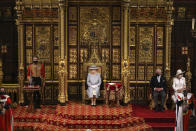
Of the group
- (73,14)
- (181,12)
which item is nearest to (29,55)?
(73,14)

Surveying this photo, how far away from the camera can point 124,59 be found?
42.1 feet

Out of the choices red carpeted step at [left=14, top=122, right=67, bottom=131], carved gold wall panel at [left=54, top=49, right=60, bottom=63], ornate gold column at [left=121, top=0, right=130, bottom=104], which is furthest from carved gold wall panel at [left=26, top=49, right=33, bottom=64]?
ornate gold column at [left=121, top=0, right=130, bottom=104]

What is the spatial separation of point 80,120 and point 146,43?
16.0ft

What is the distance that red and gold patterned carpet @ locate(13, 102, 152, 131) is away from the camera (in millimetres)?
10852

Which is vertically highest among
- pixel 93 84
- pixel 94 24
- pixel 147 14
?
pixel 147 14

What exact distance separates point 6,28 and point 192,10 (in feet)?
29.6

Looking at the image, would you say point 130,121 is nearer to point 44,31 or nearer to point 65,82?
point 65,82

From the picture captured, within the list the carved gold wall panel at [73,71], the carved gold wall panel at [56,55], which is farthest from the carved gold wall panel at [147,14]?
the carved gold wall panel at [56,55]

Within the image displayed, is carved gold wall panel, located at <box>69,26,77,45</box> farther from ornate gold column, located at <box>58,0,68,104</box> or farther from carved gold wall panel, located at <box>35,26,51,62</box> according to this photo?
carved gold wall panel, located at <box>35,26,51,62</box>

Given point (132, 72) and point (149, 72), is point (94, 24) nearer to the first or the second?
point (132, 72)

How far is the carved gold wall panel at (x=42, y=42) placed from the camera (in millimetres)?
13703

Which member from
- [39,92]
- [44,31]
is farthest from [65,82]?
[44,31]

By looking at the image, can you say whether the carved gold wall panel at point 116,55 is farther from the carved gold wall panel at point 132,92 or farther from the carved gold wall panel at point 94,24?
the carved gold wall panel at point 132,92

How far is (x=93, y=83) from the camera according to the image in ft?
41.9
